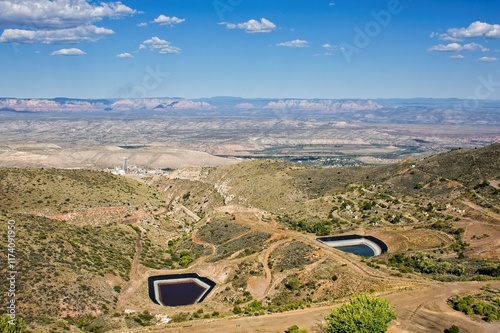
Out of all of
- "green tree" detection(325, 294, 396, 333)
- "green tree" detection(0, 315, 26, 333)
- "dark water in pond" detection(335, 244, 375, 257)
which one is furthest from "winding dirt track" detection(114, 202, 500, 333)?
"dark water in pond" detection(335, 244, 375, 257)

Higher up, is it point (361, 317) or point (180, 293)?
point (361, 317)

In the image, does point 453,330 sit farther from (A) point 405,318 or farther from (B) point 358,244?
(B) point 358,244

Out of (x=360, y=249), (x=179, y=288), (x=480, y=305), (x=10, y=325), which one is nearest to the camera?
(x=10, y=325)

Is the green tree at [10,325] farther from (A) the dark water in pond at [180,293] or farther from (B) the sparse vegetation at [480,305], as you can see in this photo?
(B) the sparse vegetation at [480,305]

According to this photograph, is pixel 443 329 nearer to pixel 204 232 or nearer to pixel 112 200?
pixel 204 232

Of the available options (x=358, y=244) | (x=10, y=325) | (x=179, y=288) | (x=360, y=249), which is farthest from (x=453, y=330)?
(x=10, y=325)

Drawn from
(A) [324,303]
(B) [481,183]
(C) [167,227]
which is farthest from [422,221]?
(C) [167,227]

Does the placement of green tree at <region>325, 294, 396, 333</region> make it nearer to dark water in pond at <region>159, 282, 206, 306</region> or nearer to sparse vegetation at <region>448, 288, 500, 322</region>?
sparse vegetation at <region>448, 288, 500, 322</region>
